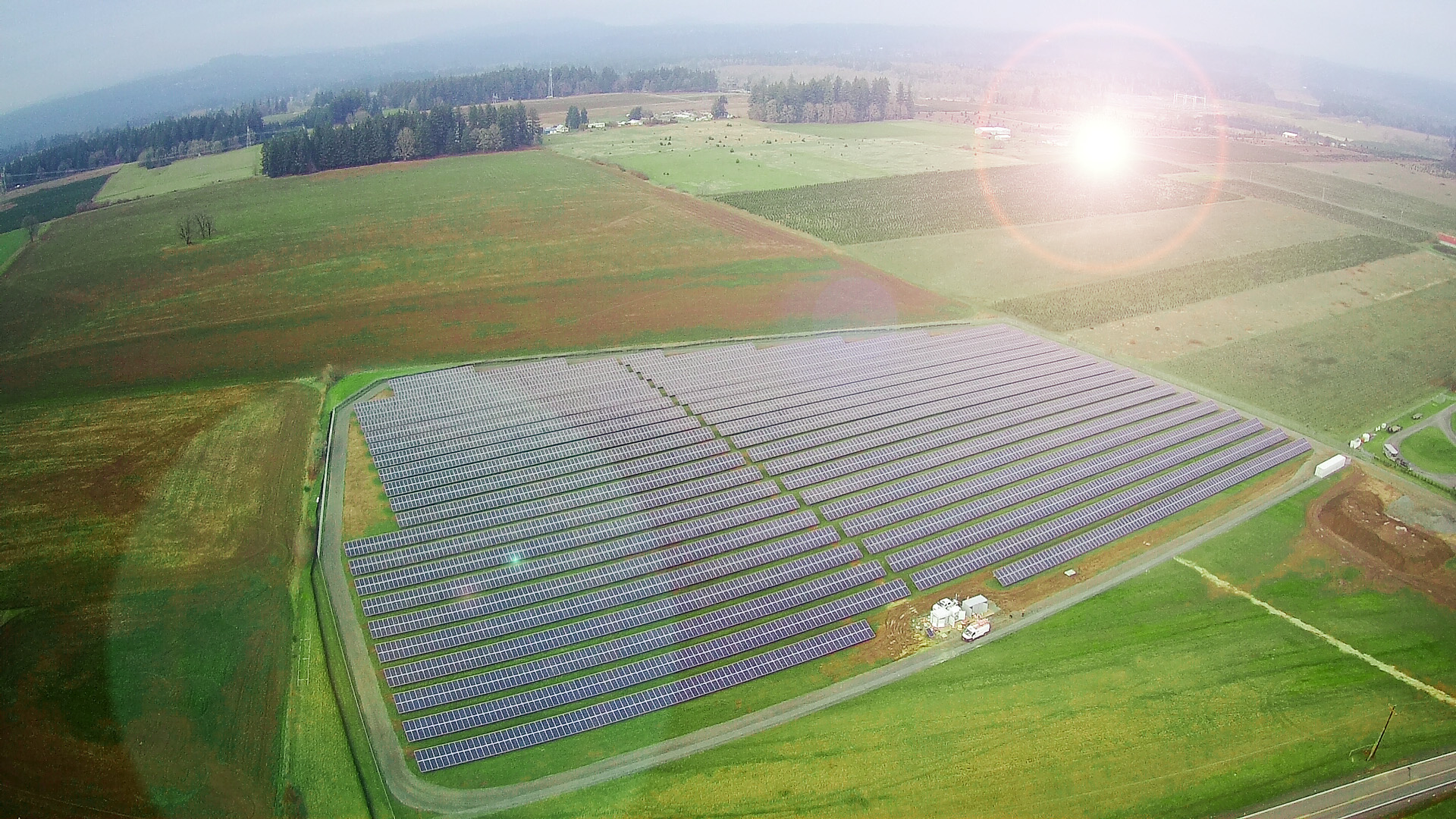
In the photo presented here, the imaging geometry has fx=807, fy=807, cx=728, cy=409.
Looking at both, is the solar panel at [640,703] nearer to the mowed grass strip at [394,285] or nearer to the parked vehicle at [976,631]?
the parked vehicle at [976,631]

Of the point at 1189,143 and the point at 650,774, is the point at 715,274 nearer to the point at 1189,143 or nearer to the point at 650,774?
the point at 650,774

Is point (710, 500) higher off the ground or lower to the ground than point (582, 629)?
higher

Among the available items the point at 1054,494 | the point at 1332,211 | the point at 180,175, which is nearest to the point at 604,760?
the point at 1054,494

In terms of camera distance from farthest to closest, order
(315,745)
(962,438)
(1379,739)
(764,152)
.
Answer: (764,152)
(962,438)
(1379,739)
(315,745)

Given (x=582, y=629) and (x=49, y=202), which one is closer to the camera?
(x=582, y=629)

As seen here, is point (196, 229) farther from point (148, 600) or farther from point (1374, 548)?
point (1374, 548)

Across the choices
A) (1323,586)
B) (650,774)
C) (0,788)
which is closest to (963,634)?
(650,774)
